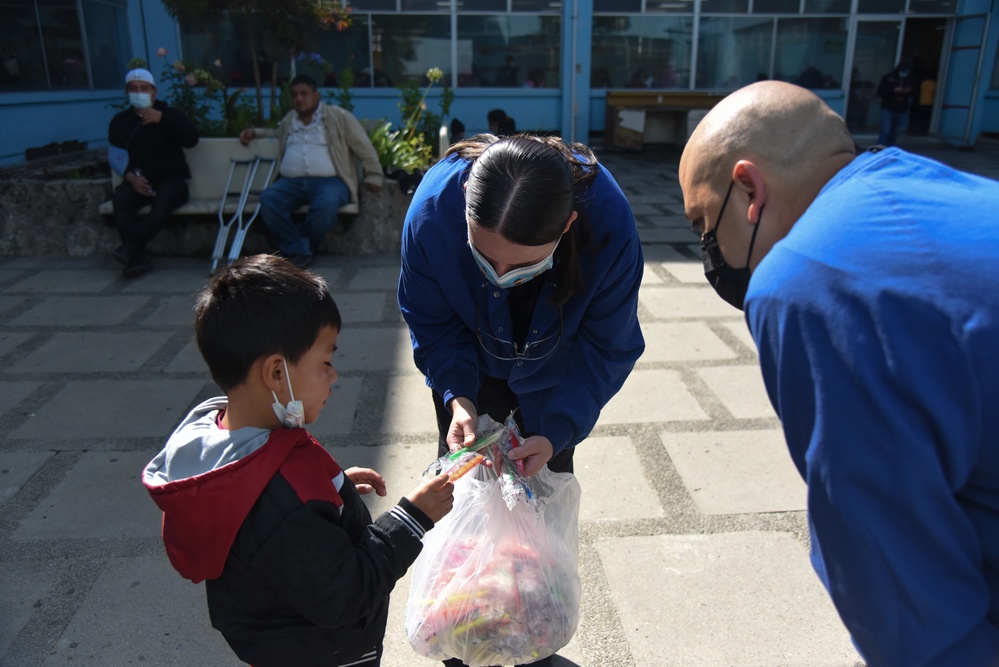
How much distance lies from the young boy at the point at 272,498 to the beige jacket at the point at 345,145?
5.04m

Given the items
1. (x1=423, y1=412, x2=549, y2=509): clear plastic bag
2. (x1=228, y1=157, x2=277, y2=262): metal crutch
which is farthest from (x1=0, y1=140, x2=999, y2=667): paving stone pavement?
(x1=228, y1=157, x2=277, y2=262): metal crutch

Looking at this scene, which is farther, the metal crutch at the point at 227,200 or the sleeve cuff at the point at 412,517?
the metal crutch at the point at 227,200

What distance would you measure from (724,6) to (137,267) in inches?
479

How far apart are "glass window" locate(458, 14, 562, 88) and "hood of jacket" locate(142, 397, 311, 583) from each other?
1292cm

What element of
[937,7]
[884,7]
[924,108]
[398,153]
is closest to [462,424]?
[398,153]

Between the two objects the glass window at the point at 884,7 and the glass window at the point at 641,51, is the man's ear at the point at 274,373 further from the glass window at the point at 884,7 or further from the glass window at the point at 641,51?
the glass window at the point at 884,7

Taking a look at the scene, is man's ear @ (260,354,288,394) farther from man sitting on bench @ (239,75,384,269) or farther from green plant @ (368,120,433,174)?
green plant @ (368,120,433,174)

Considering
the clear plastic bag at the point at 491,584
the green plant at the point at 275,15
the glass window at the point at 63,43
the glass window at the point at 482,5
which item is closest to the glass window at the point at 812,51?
the glass window at the point at 482,5

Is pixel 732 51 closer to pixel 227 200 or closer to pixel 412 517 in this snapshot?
pixel 227 200

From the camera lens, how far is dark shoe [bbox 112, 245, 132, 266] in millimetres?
5973

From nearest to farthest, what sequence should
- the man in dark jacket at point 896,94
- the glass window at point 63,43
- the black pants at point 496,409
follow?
the black pants at point 496,409
the glass window at point 63,43
the man in dark jacket at point 896,94

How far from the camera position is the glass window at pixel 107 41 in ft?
31.9

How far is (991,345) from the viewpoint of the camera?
0.93m

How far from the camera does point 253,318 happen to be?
1441mm
